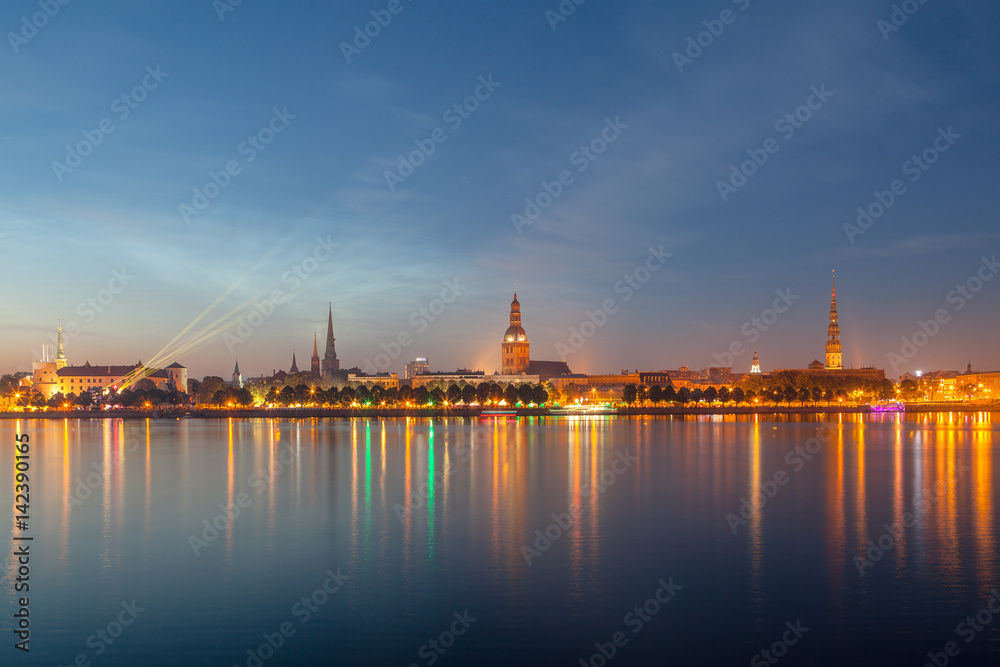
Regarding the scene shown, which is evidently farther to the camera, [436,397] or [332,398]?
[436,397]

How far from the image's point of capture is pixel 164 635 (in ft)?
37.9

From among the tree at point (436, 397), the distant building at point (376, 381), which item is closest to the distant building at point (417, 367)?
the distant building at point (376, 381)

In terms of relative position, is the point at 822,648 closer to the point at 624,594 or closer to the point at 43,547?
the point at 624,594

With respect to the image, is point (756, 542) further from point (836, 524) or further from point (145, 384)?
point (145, 384)

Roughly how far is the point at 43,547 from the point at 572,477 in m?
17.4

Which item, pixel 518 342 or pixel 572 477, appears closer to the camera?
pixel 572 477

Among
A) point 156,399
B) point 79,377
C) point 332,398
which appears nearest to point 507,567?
point 332,398

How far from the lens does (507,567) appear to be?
1539 cm

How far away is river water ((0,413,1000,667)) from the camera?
1112 centimetres

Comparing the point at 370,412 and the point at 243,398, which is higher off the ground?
the point at 243,398

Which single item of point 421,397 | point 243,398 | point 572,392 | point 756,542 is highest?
point 756,542

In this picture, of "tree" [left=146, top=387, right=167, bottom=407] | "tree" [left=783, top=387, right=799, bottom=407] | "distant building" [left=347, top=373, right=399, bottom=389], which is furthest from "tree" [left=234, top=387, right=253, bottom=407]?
"tree" [left=783, top=387, right=799, bottom=407]

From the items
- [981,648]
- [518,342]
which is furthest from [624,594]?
[518,342]

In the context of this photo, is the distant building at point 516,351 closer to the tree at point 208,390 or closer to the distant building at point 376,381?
the distant building at point 376,381
